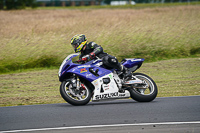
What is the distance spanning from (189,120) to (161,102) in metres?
2.13

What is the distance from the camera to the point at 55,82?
46.6 feet

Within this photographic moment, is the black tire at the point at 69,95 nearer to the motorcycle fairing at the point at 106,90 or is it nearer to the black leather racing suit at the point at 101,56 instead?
the motorcycle fairing at the point at 106,90

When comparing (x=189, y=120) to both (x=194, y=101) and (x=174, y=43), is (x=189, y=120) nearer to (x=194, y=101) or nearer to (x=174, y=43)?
(x=194, y=101)

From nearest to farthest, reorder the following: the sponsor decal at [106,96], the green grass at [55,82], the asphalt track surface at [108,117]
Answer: the asphalt track surface at [108,117], the sponsor decal at [106,96], the green grass at [55,82]

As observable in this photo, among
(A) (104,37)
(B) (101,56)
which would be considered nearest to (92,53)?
(B) (101,56)

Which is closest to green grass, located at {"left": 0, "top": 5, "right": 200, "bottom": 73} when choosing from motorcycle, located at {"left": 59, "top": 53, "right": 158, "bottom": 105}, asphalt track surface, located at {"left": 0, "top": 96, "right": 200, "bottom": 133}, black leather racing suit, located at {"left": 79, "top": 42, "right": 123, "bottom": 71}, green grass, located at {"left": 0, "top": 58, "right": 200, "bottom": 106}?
green grass, located at {"left": 0, "top": 58, "right": 200, "bottom": 106}

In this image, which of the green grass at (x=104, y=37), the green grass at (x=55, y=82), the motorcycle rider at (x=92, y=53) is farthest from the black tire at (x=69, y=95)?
the green grass at (x=104, y=37)

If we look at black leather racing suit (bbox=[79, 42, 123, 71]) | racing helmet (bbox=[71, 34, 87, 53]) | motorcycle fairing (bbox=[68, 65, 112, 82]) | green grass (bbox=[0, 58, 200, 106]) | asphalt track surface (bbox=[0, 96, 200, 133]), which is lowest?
green grass (bbox=[0, 58, 200, 106])

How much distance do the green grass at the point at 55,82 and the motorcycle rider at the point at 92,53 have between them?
213cm

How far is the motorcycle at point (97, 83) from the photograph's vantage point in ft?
28.5

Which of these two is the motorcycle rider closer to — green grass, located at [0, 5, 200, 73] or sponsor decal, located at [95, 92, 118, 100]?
sponsor decal, located at [95, 92, 118, 100]

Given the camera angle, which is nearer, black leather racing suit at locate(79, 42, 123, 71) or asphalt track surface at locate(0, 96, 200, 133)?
asphalt track surface at locate(0, 96, 200, 133)

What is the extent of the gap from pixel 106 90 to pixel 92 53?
1.04 metres

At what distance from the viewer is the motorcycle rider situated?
8.95 metres
